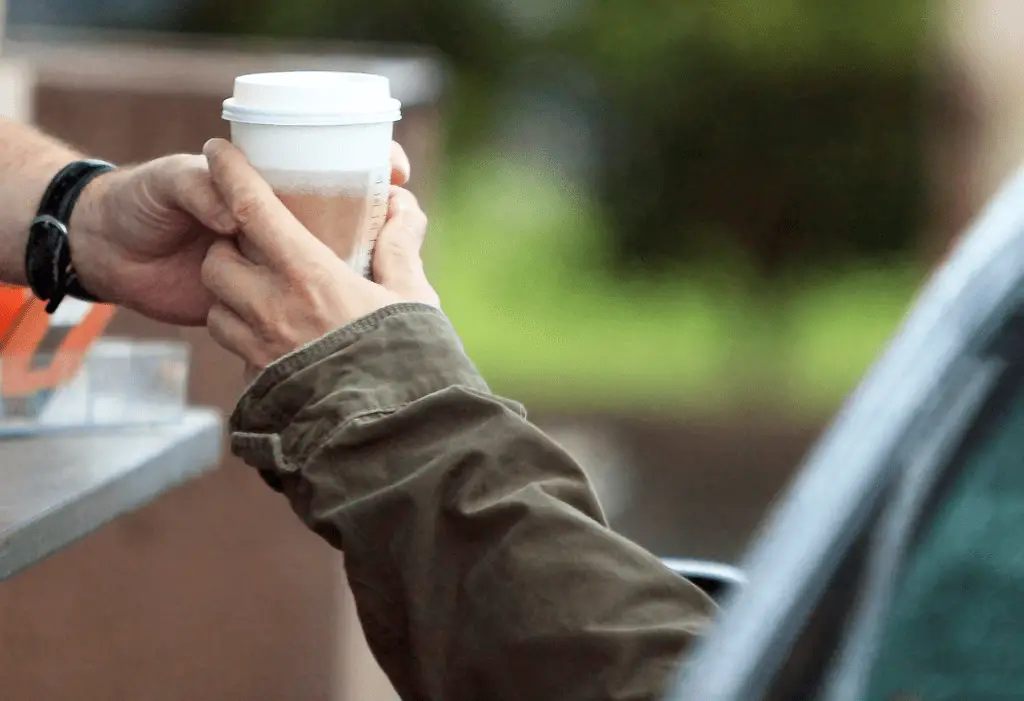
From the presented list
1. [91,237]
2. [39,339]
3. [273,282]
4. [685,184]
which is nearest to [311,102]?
[273,282]

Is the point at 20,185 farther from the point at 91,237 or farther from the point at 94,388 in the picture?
the point at 94,388

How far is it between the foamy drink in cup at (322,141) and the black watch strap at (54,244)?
13.1 inches

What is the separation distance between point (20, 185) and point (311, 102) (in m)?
0.54

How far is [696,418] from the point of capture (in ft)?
23.1

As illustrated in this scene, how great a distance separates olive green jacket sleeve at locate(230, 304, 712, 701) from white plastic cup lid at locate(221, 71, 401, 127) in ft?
0.72

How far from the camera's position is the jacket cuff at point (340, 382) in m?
1.56

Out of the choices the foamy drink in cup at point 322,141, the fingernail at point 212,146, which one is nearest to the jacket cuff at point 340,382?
the foamy drink in cup at point 322,141

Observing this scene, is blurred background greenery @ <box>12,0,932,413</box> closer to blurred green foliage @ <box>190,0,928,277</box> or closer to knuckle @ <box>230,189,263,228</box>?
blurred green foliage @ <box>190,0,928,277</box>

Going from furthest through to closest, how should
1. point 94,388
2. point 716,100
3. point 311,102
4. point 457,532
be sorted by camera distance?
1. point 716,100
2. point 94,388
3. point 311,102
4. point 457,532

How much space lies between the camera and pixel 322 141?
1629 mm

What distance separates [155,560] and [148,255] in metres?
1.56

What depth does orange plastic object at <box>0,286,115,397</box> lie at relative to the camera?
1973mm

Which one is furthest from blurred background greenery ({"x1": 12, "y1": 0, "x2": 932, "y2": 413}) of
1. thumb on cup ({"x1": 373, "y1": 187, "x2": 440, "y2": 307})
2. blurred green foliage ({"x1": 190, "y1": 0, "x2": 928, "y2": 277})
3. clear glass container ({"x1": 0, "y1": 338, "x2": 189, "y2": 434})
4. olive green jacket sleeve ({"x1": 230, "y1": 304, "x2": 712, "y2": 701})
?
olive green jacket sleeve ({"x1": 230, "y1": 304, "x2": 712, "y2": 701})

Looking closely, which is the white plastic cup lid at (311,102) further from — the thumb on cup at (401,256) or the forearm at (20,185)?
the forearm at (20,185)
